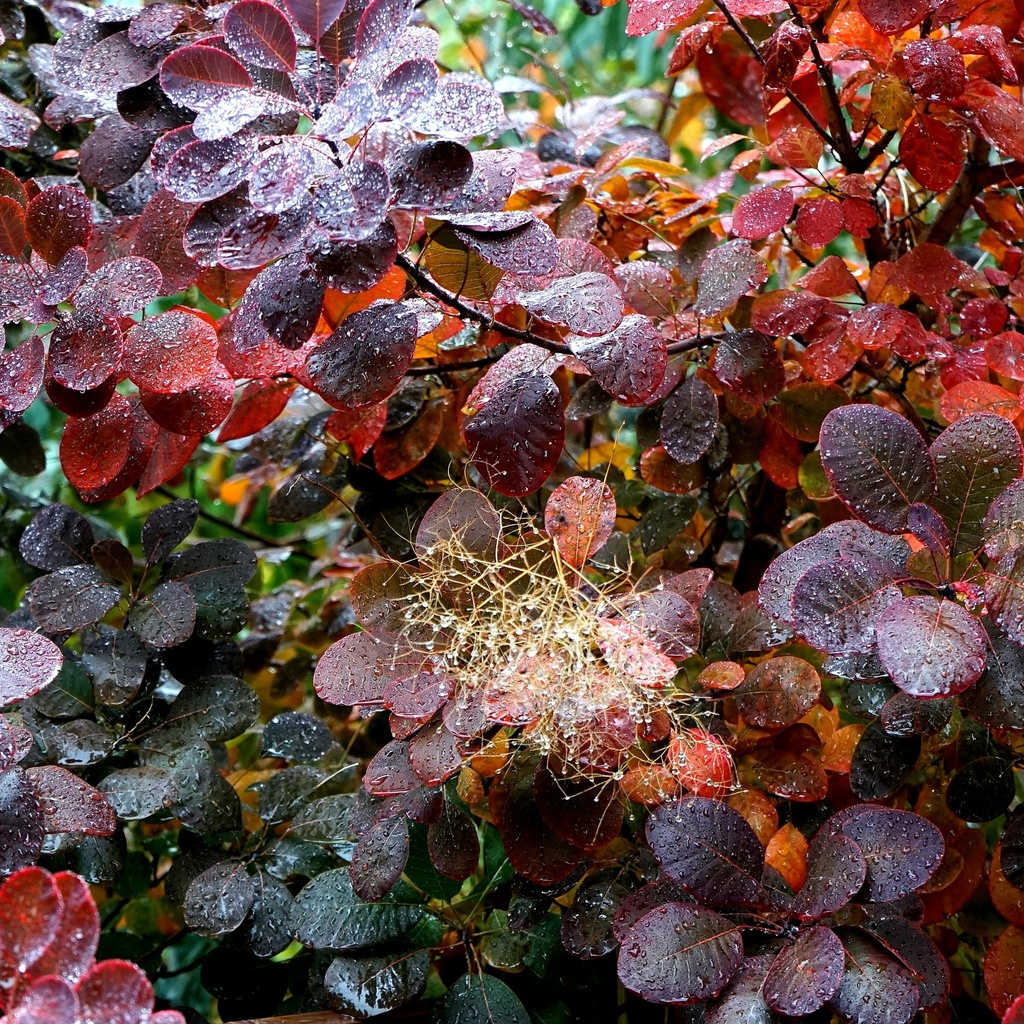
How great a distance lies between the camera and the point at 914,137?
0.80 metres

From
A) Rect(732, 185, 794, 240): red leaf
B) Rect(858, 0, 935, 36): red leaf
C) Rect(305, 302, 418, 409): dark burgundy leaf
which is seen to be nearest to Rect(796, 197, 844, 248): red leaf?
Rect(732, 185, 794, 240): red leaf

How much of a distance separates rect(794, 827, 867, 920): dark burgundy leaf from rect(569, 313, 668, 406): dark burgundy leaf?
0.32 m

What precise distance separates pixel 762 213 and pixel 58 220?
0.54 meters

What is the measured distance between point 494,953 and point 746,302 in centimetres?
59

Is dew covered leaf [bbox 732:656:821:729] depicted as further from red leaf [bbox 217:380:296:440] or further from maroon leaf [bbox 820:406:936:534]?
red leaf [bbox 217:380:296:440]

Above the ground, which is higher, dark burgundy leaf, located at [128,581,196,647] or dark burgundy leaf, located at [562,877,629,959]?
dark burgundy leaf, located at [128,581,196,647]

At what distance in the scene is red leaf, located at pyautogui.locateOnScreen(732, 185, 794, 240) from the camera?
31.1 inches

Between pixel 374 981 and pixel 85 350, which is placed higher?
pixel 85 350

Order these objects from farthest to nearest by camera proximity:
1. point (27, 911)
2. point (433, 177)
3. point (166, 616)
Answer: point (166, 616) < point (433, 177) < point (27, 911)

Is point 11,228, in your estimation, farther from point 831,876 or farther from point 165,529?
point 831,876

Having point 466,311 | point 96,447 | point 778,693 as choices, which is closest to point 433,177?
point 466,311

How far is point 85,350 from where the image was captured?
2.17 ft

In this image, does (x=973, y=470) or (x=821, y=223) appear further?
(x=821, y=223)

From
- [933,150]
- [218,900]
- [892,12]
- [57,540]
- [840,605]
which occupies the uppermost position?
[892,12]
